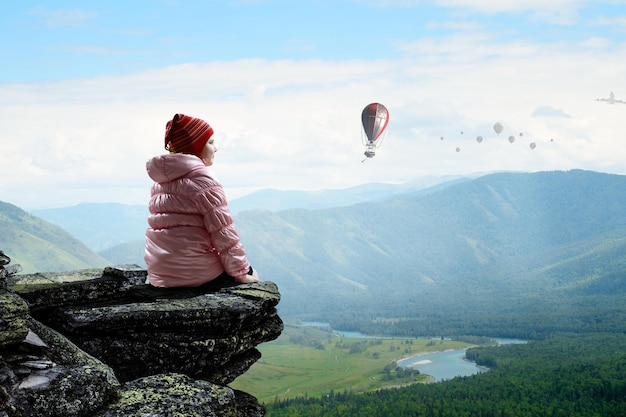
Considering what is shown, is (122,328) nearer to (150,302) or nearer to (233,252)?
(150,302)

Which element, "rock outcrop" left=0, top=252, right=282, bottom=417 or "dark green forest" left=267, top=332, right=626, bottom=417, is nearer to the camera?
"rock outcrop" left=0, top=252, right=282, bottom=417

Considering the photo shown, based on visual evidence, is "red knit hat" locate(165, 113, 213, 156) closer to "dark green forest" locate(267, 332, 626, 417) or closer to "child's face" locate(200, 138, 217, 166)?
"child's face" locate(200, 138, 217, 166)

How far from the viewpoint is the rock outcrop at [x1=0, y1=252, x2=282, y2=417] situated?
9266mm

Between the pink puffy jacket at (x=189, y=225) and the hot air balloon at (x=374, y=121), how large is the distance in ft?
245

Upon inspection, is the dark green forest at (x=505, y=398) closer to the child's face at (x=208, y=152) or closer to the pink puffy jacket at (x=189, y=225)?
the pink puffy jacket at (x=189, y=225)

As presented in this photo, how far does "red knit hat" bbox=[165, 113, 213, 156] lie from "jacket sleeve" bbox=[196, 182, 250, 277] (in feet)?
2.99

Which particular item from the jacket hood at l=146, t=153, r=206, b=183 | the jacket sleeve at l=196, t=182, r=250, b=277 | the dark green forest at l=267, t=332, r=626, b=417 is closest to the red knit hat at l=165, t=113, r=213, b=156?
the jacket hood at l=146, t=153, r=206, b=183

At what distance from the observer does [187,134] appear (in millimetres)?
12211

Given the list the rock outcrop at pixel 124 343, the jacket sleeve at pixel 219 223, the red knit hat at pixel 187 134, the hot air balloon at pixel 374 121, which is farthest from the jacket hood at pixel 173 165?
the hot air balloon at pixel 374 121

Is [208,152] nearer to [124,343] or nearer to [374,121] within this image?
[124,343]

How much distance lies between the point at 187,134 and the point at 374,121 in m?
75.7

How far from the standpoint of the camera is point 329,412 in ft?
448

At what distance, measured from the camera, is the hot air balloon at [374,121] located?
86.6 meters

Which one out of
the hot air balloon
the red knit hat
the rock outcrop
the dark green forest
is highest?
the hot air balloon
